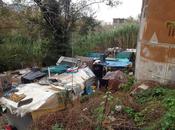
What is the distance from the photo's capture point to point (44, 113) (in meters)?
4.69

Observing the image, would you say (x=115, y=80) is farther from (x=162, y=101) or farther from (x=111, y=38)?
(x=111, y=38)

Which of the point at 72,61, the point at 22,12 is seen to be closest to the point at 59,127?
the point at 72,61

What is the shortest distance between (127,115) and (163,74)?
1.36 metres

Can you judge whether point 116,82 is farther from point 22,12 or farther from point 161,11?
point 22,12

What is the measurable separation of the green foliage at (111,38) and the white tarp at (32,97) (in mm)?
6062

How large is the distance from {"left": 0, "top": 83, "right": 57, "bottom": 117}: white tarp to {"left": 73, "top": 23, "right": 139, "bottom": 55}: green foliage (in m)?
6.06

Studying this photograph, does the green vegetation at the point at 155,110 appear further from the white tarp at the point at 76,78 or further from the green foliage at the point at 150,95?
the white tarp at the point at 76,78

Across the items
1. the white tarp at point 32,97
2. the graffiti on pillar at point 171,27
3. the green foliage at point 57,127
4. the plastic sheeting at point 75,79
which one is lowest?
the green foliage at point 57,127

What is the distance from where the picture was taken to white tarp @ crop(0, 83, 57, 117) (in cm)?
457

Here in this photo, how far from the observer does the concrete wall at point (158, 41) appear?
448cm

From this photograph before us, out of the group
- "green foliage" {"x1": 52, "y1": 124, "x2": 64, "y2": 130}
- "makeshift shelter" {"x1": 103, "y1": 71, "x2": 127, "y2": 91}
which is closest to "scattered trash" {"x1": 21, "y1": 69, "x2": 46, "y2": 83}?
"makeshift shelter" {"x1": 103, "y1": 71, "x2": 127, "y2": 91}

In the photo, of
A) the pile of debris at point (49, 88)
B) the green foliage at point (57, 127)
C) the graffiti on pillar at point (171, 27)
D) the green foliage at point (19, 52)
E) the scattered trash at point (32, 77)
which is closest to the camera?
the green foliage at point (57, 127)

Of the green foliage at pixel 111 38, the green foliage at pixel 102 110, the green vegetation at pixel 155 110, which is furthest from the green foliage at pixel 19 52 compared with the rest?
the green vegetation at pixel 155 110

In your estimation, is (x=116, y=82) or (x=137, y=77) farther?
(x=116, y=82)
